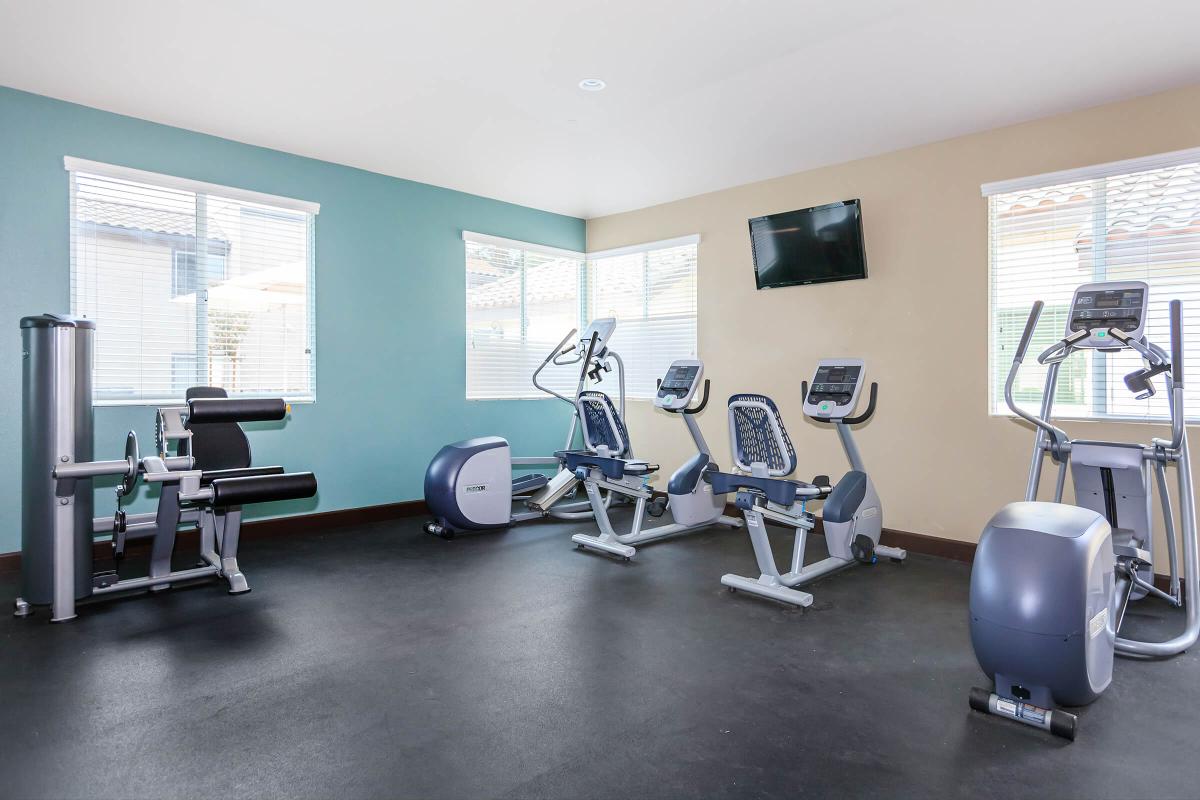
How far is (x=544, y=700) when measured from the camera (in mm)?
2416

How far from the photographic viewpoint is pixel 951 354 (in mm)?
4438

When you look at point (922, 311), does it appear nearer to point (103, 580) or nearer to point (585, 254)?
point (585, 254)

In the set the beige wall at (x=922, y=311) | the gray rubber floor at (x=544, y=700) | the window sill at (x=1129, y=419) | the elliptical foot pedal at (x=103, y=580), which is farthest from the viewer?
the beige wall at (x=922, y=311)

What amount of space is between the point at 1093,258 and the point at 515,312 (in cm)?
445

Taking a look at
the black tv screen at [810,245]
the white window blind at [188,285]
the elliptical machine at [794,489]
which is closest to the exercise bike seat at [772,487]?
the elliptical machine at [794,489]

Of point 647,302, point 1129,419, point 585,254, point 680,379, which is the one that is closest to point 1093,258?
point 1129,419

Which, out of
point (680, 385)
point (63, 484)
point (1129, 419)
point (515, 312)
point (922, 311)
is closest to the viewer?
point (63, 484)

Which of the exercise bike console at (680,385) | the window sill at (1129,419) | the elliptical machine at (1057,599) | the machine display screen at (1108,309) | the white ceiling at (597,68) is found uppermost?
the white ceiling at (597,68)

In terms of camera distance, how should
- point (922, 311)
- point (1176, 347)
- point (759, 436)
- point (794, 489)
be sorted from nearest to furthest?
point (1176, 347)
point (794, 489)
point (759, 436)
point (922, 311)

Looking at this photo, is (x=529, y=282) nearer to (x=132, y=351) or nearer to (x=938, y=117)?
Result: (x=132, y=351)

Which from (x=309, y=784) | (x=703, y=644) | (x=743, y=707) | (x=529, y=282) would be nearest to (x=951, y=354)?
(x=703, y=644)

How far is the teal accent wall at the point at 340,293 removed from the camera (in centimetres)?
383

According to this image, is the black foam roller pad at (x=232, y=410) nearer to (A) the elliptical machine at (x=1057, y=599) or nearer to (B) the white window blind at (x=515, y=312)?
(B) the white window blind at (x=515, y=312)

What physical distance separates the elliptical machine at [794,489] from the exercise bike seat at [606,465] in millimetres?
732
